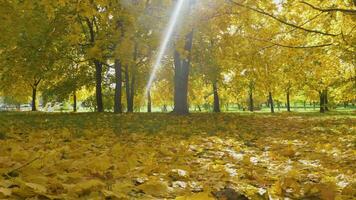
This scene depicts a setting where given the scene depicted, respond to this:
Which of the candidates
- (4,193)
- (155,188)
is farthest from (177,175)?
(4,193)

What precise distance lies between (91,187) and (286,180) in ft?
5.09

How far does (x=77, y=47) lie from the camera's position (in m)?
22.1

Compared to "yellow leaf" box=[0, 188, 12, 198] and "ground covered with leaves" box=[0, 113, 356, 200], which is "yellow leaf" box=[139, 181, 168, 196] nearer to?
"ground covered with leaves" box=[0, 113, 356, 200]

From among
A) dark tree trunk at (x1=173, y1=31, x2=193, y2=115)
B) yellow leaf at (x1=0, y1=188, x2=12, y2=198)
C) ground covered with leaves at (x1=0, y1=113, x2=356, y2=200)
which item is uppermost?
dark tree trunk at (x1=173, y1=31, x2=193, y2=115)

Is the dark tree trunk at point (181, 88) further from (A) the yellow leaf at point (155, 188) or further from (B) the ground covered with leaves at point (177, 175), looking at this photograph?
(A) the yellow leaf at point (155, 188)

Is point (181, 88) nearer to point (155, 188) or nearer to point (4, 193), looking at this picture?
point (155, 188)

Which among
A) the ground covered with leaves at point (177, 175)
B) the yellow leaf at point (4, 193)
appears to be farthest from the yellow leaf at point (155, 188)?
the yellow leaf at point (4, 193)

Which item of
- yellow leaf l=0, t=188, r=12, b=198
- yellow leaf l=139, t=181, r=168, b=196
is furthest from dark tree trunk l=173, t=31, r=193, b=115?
yellow leaf l=0, t=188, r=12, b=198

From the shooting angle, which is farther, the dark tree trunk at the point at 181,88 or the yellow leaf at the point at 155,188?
the dark tree trunk at the point at 181,88

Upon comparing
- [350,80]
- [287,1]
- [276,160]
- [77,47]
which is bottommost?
[276,160]

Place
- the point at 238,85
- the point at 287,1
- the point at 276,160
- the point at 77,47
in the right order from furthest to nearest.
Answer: the point at 238,85 < the point at 77,47 < the point at 287,1 < the point at 276,160

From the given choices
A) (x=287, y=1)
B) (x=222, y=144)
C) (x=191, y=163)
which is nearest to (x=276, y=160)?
(x=191, y=163)

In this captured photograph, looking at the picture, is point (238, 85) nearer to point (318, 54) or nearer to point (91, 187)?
point (318, 54)

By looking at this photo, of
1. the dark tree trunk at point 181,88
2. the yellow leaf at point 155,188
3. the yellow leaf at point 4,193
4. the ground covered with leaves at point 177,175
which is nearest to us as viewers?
the yellow leaf at point 4,193
